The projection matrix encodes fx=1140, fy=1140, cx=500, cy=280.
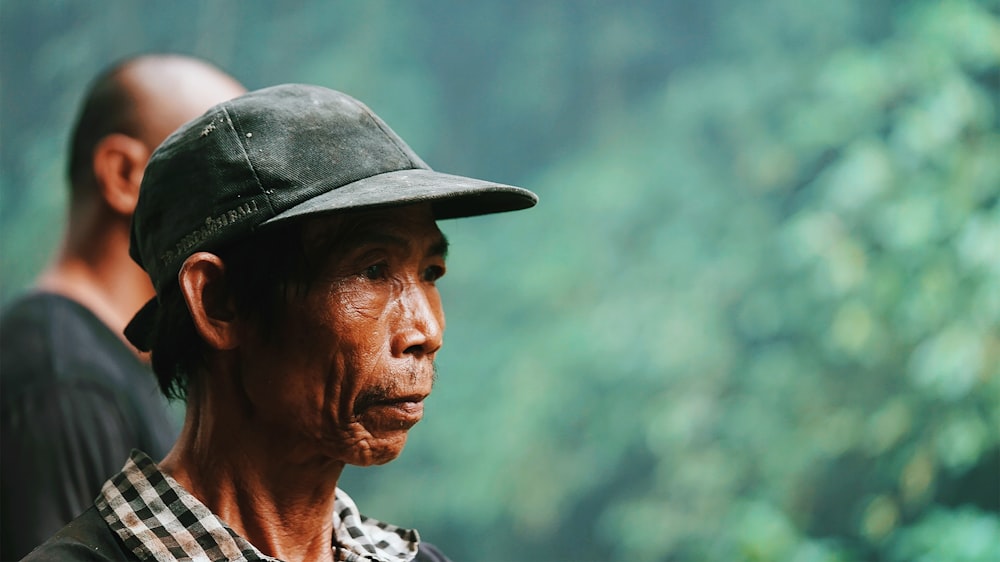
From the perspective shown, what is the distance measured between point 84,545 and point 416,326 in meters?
0.44

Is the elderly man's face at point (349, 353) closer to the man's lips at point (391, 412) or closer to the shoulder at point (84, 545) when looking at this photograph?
the man's lips at point (391, 412)

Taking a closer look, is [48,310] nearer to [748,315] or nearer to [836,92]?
[748,315]

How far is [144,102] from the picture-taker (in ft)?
8.03

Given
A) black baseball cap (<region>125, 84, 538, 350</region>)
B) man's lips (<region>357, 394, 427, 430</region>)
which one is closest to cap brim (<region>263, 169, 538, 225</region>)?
black baseball cap (<region>125, 84, 538, 350</region>)

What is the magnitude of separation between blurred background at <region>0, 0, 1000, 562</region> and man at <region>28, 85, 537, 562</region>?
3117mm

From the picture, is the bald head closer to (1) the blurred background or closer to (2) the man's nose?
(2) the man's nose

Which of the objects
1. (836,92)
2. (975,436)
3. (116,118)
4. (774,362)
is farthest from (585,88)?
(116,118)

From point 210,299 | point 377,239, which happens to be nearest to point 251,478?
point 210,299

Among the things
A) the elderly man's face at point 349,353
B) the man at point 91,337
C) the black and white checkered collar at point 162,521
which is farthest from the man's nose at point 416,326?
the man at point 91,337

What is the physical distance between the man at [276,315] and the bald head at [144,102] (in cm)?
108

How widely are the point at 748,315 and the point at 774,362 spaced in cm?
20

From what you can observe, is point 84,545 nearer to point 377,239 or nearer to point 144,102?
point 377,239

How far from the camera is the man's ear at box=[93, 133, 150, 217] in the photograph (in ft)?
7.88

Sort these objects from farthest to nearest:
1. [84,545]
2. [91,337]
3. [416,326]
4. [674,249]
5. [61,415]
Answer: [674,249] < [91,337] < [61,415] < [416,326] < [84,545]
